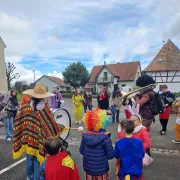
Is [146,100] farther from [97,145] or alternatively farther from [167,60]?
[167,60]

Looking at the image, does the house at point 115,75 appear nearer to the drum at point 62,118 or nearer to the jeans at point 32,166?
the drum at point 62,118

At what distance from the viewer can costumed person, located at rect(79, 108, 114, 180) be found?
8.29 feet

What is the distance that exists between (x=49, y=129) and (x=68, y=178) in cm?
105

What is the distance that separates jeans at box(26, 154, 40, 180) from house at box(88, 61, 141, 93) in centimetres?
3952

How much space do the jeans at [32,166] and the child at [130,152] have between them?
141 centimetres

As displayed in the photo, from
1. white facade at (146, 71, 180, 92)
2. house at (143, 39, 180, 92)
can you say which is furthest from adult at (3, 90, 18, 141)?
white facade at (146, 71, 180, 92)

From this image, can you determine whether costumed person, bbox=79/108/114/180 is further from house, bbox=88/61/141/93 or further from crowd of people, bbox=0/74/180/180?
house, bbox=88/61/141/93

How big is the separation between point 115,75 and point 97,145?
4207 centimetres

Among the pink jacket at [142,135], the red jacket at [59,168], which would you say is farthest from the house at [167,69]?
the red jacket at [59,168]

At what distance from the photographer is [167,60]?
2900 centimetres

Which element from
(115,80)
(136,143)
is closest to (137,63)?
(115,80)

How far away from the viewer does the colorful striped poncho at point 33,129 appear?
9.87 feet

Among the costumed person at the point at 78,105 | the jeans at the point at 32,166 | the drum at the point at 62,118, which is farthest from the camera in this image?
the costumed person at the point at 78,105

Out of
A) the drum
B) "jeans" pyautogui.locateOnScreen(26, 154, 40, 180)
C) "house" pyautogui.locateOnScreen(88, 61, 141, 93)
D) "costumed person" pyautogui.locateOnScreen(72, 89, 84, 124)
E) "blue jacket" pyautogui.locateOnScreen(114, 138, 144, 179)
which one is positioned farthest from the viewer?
"house" pyautogui.locateOnScreen(88, 61, 141, 93)
